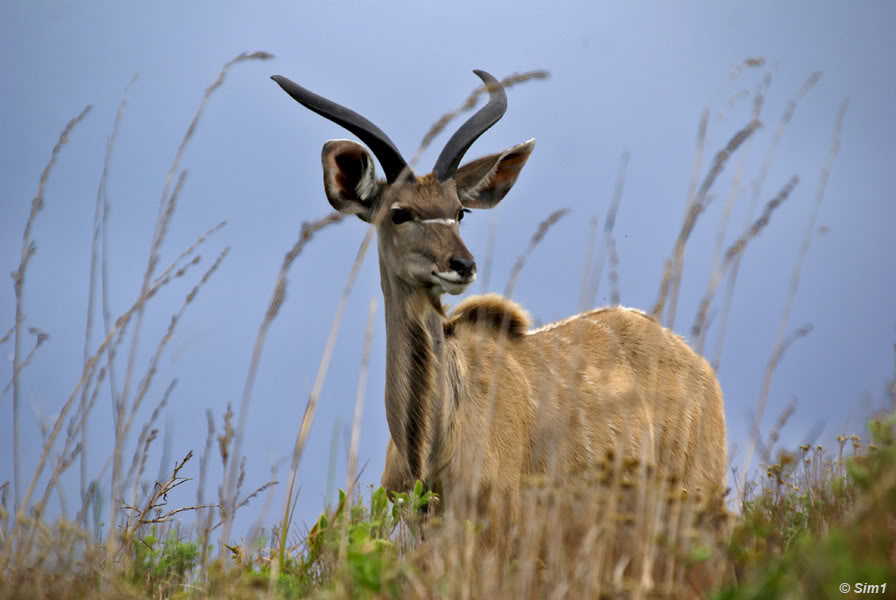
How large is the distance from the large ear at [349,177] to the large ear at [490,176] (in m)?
0.72

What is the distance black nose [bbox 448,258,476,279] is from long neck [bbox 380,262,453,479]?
1.25 ft

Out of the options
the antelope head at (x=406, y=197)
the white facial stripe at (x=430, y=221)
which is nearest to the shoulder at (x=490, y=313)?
the antelope head at (x=406, y=197)

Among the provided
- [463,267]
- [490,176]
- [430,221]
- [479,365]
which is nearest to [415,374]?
[479,365]

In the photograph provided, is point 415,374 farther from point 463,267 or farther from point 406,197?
point 406,197

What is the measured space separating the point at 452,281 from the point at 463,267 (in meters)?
0.10

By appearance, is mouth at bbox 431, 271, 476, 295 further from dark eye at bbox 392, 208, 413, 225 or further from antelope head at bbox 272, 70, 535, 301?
dark eye at bbox 392, 208, 413, 225

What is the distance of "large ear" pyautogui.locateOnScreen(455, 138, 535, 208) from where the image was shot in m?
6.14

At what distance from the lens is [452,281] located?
5.04 meters

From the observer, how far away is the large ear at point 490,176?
20.1 feet

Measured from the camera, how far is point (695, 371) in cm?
668

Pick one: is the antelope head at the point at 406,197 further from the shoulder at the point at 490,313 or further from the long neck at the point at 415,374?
the shoulder at the point at 490,313

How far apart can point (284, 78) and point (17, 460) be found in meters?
2.79

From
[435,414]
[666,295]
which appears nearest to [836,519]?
[666,295]

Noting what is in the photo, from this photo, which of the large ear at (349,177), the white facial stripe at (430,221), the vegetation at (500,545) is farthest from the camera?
the large ear at (349,177)
